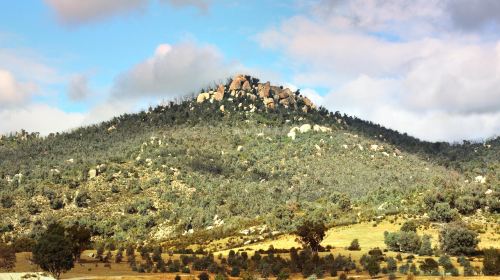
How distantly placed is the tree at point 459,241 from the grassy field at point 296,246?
239 inches

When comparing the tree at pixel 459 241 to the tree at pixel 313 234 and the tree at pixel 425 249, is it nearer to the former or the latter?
the tree at pixel 425 249

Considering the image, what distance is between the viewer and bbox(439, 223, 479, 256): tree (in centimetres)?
7431

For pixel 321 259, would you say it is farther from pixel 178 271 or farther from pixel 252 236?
pixel 252 236

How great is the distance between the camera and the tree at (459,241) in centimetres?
7431

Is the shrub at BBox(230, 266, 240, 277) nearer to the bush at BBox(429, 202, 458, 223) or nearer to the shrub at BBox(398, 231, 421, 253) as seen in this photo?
the shrub at BBox(398, 231, 421, 253)

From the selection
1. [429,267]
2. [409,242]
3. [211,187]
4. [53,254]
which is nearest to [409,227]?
[409,242]

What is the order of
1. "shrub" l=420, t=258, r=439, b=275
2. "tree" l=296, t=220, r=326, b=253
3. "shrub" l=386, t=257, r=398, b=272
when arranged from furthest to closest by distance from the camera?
1. "tree" l=296, t=220, r=326, b=253
2. "shrub" l=386, t=257, r=398, b=272
3. "shrub" l=420, t=258, r=439, b=275

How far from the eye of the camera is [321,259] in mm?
65125

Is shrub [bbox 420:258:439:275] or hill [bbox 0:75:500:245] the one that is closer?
shrub [bbox 420:258:439:275]

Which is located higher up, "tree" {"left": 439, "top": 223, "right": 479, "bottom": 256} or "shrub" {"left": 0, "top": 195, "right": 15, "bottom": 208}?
"shrub" {"left": 0, "top": 195, "right": 15, "bottom": 208}

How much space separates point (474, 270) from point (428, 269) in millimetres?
4952

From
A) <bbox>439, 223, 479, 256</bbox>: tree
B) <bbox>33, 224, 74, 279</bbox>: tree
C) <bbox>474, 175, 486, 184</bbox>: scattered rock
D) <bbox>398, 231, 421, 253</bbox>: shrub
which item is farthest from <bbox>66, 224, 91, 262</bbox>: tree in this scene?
<bbox>474, 175, 486, 184</bbox>: scattered rock

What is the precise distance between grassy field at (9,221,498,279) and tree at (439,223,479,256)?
607cm

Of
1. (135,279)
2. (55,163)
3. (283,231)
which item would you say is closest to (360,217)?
(283,231)
